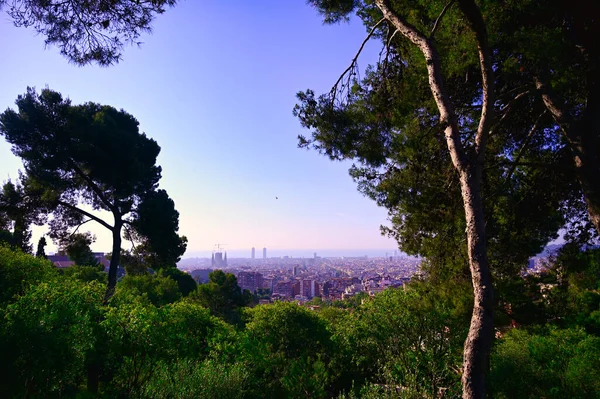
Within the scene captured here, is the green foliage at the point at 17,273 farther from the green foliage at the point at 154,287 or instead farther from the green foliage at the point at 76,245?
the green foliage at the point at 154,287

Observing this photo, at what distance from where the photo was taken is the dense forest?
383 centimetres

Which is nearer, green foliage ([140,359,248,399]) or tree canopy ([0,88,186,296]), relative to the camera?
green foliage ([140,359,248,399])

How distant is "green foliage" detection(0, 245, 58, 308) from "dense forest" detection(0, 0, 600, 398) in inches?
1.5

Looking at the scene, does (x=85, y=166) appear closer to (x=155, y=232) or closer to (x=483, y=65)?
(x=155, y=232)

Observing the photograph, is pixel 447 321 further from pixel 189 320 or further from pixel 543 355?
pixel 189 320

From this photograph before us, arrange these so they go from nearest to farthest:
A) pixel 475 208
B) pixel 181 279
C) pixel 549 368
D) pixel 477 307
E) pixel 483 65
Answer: pixel 477 307 < pixel 475 208 < pixel 483 65 < pixel 549 368 < pixel 181 279

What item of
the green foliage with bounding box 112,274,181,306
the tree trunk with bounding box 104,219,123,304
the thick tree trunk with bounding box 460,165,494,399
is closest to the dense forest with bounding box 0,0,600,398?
the thick tree trunk with bounding box 460,165,494,399

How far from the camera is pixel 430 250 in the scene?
636cm

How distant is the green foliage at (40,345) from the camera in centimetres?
365

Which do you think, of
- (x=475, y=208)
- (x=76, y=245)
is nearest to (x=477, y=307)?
(x=475, y=208)

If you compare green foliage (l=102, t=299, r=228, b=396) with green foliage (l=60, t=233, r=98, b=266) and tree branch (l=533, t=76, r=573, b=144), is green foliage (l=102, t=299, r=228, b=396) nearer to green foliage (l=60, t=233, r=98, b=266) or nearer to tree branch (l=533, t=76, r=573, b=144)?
tree branch (l=533, t=76, r=573, b=144)

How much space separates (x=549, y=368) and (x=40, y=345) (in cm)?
710

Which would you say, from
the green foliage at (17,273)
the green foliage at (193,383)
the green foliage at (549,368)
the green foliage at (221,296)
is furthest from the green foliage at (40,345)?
the green foliage at (221,296)

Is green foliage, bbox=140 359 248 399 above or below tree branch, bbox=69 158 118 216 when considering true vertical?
below
